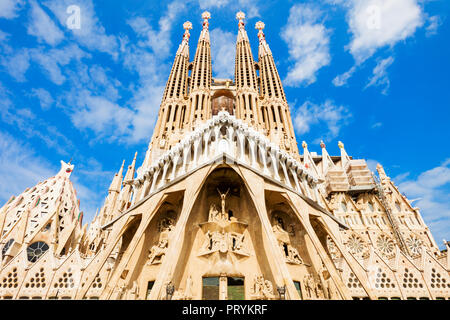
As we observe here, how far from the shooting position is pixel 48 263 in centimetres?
1413

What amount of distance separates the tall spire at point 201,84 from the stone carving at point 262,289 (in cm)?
1367

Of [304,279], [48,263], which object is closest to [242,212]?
[304,279]

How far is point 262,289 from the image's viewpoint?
10977mm

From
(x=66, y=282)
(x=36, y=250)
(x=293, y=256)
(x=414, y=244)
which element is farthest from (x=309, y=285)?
(x=36, y=250)

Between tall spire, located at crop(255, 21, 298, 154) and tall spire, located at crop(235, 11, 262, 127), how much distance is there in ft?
3.73

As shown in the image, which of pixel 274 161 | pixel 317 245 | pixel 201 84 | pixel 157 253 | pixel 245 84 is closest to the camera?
pixel 317 245

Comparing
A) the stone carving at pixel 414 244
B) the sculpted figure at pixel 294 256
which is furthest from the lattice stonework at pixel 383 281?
the stone carving at pixel 414 244

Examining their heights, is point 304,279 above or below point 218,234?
below

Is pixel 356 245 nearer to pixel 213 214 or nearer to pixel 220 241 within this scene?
pixel 220 241

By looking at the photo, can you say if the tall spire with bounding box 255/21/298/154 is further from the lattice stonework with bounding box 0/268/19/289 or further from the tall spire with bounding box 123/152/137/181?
the lattice stonework with bounding box 0/268/19/289

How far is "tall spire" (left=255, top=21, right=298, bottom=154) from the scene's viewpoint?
68.4 feet

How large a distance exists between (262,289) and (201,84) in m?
20.5

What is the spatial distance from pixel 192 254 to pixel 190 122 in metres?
12.3
